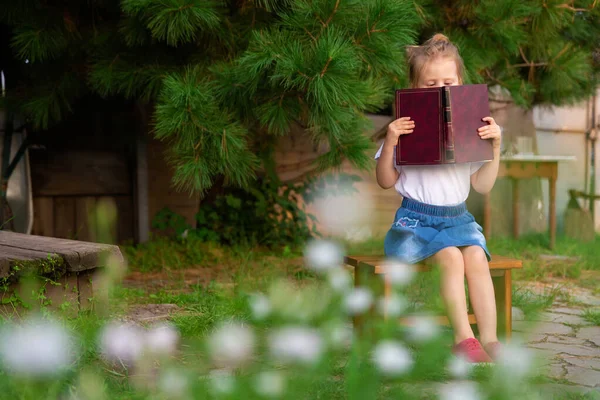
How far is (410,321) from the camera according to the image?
2420 mm

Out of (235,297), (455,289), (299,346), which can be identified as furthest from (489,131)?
(299,346)

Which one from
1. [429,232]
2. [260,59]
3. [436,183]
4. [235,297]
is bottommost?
[235,297]

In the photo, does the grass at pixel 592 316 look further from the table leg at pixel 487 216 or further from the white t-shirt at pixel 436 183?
the table leg at pixel 487 216

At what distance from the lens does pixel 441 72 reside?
2490 mm

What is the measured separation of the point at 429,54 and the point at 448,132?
12.5 inches

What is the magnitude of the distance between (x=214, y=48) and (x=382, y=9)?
99 centimetres

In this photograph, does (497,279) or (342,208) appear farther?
(342,208)

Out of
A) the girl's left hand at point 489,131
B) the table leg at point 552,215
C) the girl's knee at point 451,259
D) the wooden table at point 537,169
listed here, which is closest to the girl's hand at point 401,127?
Result: the girl's left hand at point 489,131

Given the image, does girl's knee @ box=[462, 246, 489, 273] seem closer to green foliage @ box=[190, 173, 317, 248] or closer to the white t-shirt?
the white t-shirt

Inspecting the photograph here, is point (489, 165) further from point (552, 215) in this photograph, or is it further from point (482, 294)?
point (552, 215)

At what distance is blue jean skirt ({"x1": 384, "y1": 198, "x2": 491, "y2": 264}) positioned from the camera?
8.02ft

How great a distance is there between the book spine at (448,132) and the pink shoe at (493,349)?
621 millimetres

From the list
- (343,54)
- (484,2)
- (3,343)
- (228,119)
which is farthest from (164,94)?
(484,2)

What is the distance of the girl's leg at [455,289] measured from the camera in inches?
91.8
